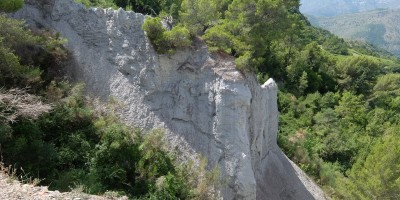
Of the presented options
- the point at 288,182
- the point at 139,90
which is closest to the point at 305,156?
the point at 288,182

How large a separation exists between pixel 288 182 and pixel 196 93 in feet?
24.6

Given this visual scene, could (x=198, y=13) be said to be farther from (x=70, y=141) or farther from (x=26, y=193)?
(x=26, y=193)

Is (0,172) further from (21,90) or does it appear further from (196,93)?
(196,93)

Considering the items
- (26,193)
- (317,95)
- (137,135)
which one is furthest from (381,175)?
(317,95)

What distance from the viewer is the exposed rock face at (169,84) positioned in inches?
579

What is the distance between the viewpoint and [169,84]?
15.6 meters

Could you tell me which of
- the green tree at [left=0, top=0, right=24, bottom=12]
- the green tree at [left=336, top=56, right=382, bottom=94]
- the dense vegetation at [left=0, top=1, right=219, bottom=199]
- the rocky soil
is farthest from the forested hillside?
the green tree at [left=336, top=56, right=382, bottom=94]

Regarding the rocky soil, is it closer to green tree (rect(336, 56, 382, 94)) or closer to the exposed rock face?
the exposed rock face

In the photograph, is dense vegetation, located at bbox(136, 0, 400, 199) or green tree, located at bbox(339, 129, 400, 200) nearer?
dense vegetation, located at bbox(136, 0, 400, 199)

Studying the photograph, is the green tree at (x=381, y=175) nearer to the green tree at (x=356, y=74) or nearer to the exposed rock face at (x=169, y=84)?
the exposed rock face at (x=169, y=84)

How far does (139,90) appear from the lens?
15352mm

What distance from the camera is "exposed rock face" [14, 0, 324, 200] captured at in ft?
48.3

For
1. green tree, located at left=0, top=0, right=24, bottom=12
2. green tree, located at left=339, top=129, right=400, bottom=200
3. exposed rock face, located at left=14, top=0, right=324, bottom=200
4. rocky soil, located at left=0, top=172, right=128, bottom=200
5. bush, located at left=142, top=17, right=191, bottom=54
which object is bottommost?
green tree, located at left=339, top=129, right=400, bottom=200

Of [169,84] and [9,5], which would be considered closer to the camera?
[9,5]
